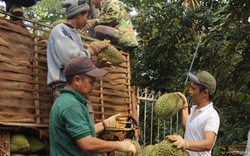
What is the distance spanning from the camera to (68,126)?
1.82m

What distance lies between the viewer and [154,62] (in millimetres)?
8188

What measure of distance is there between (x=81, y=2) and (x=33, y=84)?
1025 mm

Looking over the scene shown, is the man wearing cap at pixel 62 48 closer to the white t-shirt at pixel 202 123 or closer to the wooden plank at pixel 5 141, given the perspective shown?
the wooden plank at pixel 5 141

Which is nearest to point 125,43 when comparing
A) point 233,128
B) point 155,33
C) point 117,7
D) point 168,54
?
point 117,7

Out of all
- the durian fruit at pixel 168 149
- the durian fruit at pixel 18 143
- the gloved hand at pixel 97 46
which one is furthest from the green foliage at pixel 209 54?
the durian fruit at pixel 18 143

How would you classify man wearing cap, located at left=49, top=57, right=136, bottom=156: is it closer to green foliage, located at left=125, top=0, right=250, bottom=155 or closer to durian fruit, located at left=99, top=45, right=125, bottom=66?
durian fruit, located at left=99, top=45, right=125, bottom=66

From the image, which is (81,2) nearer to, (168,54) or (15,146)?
(15,146)

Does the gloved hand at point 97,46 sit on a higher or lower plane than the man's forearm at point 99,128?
higher

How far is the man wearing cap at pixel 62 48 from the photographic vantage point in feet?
9.46

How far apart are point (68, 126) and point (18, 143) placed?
1.29m

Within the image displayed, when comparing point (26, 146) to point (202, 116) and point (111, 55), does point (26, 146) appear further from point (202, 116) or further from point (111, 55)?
point (202, 116)

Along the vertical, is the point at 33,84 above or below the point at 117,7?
below

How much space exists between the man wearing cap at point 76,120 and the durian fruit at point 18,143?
1.06 m

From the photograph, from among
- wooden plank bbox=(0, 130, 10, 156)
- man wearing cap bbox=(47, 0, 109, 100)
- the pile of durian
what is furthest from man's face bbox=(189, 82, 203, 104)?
wooden plank bbox=(0, 130, 10, 156)
